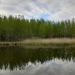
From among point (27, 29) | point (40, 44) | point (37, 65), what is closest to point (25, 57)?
point (37, 65)

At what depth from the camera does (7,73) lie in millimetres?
26891

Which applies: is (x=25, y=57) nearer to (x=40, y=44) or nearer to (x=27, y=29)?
(x=40, y=44)

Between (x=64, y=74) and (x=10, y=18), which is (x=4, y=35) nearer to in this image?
(x=10, y=18)

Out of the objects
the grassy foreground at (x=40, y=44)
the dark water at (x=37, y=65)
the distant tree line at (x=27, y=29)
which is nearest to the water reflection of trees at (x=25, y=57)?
the dark water at (x=37, y=65)

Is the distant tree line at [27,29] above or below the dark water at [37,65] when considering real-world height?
above

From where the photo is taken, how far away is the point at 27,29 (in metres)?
134

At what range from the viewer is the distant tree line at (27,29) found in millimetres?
114312

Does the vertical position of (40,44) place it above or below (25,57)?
above

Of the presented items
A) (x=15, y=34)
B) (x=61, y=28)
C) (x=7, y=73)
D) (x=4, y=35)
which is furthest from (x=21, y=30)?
(x=7, y=73)

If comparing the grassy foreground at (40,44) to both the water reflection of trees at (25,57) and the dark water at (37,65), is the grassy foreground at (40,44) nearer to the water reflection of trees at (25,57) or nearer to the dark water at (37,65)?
the water reflection of trees at (25,57)

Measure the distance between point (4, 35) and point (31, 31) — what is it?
2674cm

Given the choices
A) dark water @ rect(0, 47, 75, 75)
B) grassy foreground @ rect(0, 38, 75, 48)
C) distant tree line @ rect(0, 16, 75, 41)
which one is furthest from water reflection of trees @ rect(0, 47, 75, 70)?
distant tree line @ rect(0, 16, 75, 41)

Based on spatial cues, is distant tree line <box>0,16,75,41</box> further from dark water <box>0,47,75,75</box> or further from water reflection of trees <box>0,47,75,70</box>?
dark water <box>0,47,75,75</box>

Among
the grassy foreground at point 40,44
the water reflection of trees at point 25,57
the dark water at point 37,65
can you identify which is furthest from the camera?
the grassy foreground at point 40,44
